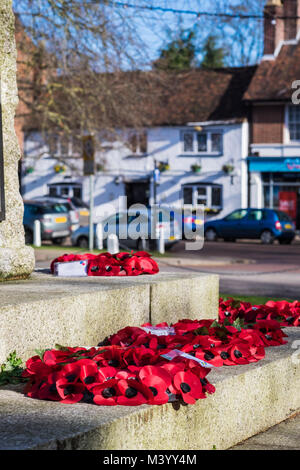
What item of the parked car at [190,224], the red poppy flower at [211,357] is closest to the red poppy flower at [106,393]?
the red poppy flower at [211,357]

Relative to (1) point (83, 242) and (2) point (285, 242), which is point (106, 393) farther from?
(2) point (285, 242)

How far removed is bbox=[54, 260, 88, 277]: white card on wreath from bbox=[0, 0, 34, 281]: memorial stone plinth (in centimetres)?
57

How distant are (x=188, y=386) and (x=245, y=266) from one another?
16.2m

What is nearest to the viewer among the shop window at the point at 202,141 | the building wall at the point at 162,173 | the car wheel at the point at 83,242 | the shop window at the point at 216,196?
the car wheel at the point at 83,242

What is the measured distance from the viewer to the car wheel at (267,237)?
1238 inches

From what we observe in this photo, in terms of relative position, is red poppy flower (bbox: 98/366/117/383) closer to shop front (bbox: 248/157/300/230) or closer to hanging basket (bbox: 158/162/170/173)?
shop front (bbox: 248/157/300/230)

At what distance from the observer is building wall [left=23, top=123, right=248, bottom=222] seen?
131 feet

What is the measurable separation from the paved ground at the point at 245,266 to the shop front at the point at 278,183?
34.4 ft

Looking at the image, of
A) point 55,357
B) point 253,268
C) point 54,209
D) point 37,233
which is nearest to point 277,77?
point 54,209

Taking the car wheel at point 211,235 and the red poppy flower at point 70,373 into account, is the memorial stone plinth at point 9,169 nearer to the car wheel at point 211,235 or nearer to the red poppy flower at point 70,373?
the red poppy flower at point 70,373

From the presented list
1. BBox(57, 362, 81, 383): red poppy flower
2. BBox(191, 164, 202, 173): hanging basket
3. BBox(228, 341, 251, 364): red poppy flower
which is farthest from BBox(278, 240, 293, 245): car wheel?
BBox(57, 362, 81, 383): red poppy flower

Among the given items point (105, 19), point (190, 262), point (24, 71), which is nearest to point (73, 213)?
point (24, 71)
